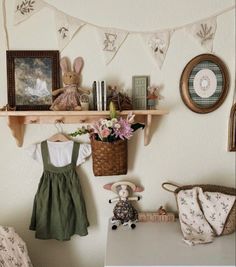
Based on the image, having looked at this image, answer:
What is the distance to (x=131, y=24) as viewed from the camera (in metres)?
1.48

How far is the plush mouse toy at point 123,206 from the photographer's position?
1487 millimetres

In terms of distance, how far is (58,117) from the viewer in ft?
4.87

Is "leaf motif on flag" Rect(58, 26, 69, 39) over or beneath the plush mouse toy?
over

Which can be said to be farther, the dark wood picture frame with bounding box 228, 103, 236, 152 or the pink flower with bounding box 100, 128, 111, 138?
the dark wood picture frame with bounding box 228, 103, 236, 152

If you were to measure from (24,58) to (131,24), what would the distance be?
527mm

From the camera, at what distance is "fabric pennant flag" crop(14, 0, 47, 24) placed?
1.45 m

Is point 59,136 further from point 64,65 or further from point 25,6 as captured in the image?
point 25,6

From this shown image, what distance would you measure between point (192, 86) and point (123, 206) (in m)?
0.67

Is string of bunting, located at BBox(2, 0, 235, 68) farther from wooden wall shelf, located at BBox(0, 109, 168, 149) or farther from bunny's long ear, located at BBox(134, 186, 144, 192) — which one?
bunny's long ear, located at BBox(134, 186, 144, 192)

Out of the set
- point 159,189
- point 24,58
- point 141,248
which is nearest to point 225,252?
point 141,248

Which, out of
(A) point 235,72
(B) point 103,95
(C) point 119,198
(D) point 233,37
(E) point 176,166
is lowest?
(C) point 119,198

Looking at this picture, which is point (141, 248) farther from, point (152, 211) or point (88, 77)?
point (88, 77)

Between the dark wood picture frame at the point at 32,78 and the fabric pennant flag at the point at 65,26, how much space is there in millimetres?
66

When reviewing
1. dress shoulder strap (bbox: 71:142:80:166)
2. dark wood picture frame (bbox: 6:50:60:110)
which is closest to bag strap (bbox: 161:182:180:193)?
dress shoulder strap (bbox: 71:142:80:166)
